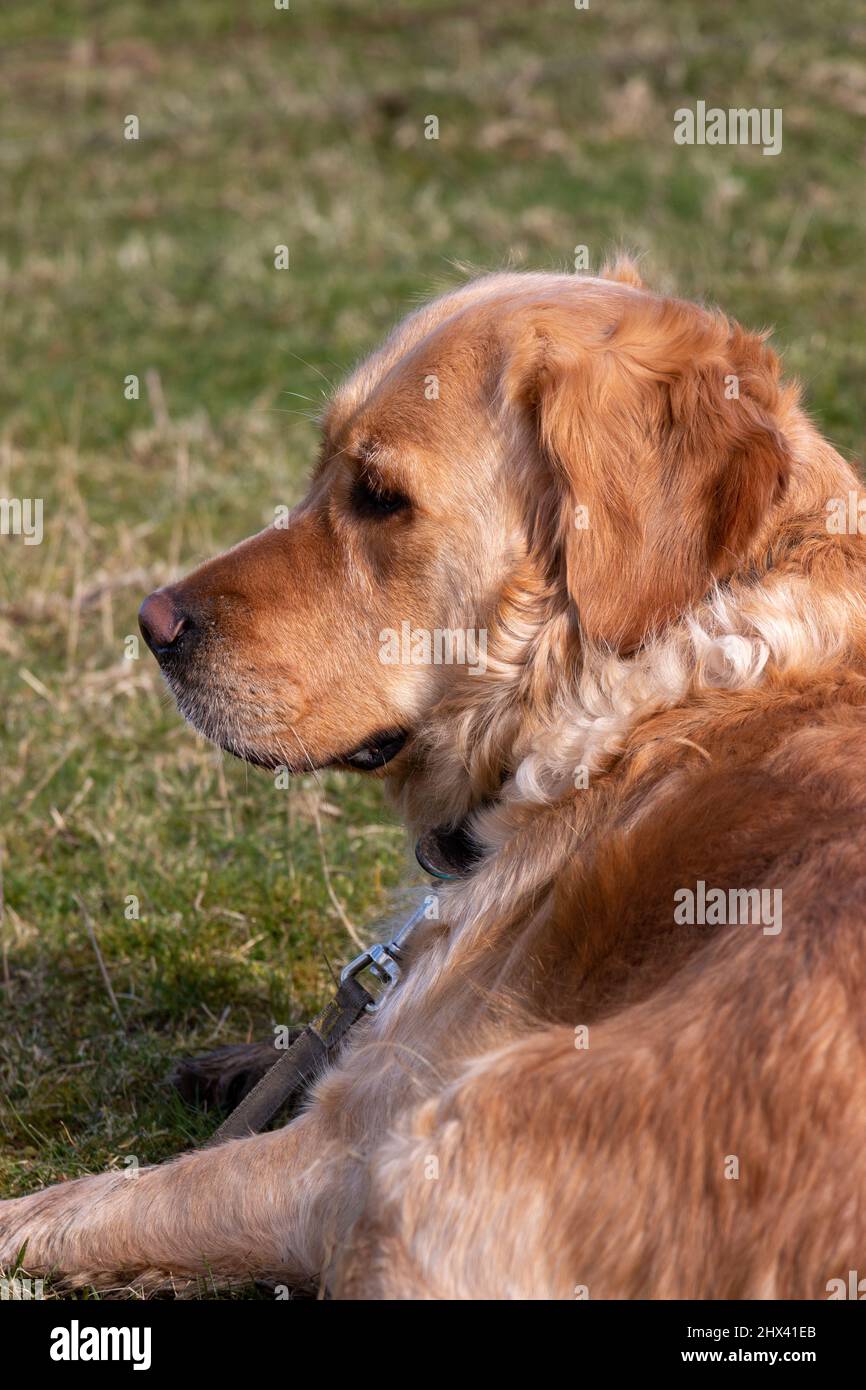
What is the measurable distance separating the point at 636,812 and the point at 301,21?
59.2 ft

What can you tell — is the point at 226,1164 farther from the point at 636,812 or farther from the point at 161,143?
the point at 161,143

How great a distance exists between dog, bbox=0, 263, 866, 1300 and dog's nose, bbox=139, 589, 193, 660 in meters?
0.01

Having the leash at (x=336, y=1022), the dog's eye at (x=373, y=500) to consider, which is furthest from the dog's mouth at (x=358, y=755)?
the dog's eye at (x=373, y=500)

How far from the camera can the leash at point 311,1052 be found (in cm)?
343

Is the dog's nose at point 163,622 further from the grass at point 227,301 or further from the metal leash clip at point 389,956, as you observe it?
the grass at point 227,301

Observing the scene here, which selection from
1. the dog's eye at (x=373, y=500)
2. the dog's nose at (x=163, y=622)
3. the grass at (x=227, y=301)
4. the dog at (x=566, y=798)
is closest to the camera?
the dog at (x=566, y=798)

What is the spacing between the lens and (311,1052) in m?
3.50

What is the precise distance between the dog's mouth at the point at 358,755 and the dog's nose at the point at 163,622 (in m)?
0.25

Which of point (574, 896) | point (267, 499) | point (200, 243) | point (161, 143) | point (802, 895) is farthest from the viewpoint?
point (161, 143)

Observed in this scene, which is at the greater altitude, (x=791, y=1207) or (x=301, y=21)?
(x=301, y=21)

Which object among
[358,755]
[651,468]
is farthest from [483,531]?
[358,755]

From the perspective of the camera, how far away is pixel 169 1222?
10.1 feet
